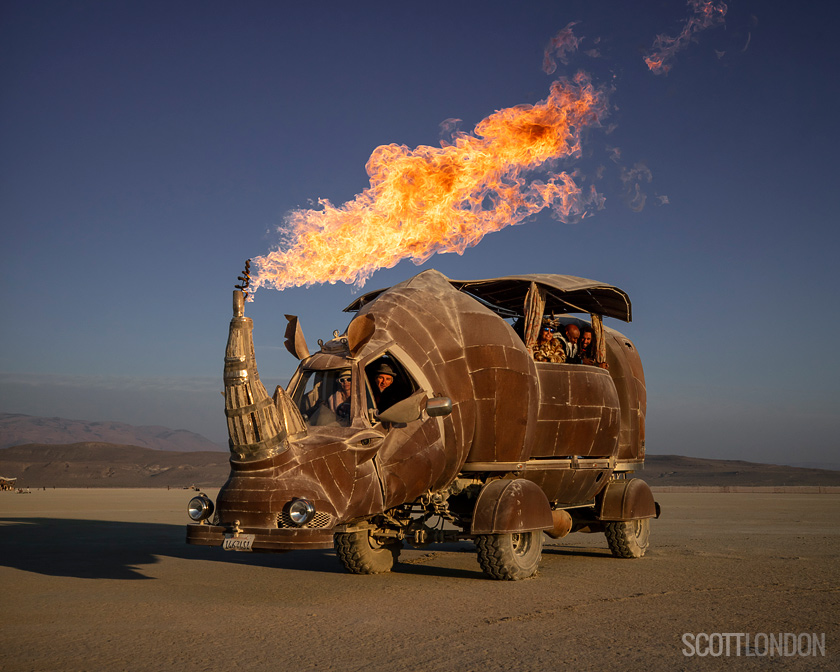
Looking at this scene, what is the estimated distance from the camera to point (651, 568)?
508 inches

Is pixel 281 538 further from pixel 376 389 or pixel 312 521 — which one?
pixel 376 389

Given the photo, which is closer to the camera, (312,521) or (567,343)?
(312,521)

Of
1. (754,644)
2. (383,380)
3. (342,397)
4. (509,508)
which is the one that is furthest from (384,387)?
(754,644)

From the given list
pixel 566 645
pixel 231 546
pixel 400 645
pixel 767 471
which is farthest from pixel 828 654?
pixel 767 471

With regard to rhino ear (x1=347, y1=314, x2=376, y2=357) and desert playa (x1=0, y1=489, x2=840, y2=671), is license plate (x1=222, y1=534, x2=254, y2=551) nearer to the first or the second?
desert playa (x1=0, y1=489, x2=840, y2=671)

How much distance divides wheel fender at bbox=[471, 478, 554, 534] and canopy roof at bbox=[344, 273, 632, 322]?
352 centimetres

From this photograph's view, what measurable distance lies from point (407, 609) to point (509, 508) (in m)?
2.41

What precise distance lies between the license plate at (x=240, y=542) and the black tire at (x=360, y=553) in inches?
136

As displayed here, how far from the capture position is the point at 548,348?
13383 mm

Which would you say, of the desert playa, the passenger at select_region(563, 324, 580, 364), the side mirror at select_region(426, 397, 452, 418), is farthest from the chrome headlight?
the passenger at select_region(563, 324, 580, 364)

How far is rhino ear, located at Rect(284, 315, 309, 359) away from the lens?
10672 millimetres

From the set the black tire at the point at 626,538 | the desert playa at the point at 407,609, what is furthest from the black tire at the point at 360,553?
the black tire at the point at 626,538

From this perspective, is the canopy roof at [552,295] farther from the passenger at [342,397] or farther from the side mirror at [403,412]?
the side mirror at [403,412]

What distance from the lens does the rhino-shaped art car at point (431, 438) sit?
28.8 feet
